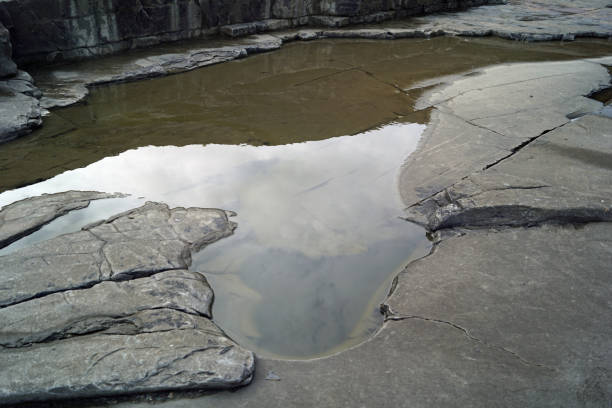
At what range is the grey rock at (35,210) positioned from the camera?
2.60 meters

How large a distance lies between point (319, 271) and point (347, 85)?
3.15 metres

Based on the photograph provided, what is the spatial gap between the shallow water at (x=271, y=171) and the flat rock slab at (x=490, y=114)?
17cm

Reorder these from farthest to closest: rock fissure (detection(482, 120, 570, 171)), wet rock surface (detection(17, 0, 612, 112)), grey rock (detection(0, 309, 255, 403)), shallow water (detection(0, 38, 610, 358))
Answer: wet rock surface (detection(17, 0, 612, 112)) → rock fissure (detection(482, 120, 570, 171)) → shallow water (detection(0, 38, 610, 358)) → grey rock (detection(0, 309, 255, 403))

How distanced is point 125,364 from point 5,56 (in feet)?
13.3

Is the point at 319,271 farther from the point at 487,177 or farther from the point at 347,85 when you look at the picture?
the point at 347,85

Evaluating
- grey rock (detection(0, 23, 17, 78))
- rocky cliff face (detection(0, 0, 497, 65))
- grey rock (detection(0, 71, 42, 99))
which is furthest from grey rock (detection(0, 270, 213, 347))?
rocky cliff face (detection(0, 0, 497, 65))

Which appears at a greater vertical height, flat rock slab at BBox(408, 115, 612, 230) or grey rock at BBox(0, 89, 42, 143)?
grey rock at BBox(0, 89, 42, 143)

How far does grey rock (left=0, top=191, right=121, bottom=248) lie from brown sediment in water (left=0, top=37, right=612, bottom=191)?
0.38 meters

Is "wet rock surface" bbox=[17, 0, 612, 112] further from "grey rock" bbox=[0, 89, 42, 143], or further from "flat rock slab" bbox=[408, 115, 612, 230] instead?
"flat rock slab" bbox=[408, 115, 612, 230]

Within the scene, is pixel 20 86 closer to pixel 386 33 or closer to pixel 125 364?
pixel 125 364

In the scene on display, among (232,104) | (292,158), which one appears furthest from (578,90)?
(232,104)

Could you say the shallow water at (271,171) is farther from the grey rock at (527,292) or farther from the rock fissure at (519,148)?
the rock fissure at (519,148)

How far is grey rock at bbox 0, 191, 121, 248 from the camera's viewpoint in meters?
2.60

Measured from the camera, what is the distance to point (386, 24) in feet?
25.8
